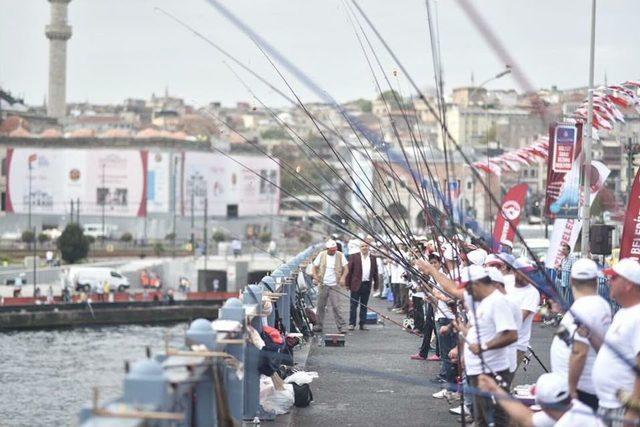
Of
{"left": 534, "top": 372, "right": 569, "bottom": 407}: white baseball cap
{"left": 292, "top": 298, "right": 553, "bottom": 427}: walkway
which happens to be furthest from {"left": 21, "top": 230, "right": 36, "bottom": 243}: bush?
{"left": 534, "top": 372, "right": 569, "bottom": 407}: white baseball cap

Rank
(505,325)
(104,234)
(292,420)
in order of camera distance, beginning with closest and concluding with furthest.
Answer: (505,325) < (292,420) < (104,234)

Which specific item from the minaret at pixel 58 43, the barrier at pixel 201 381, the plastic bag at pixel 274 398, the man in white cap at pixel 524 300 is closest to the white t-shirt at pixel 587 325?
the barrier at pixel 201 381

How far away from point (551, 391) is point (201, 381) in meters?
1.92

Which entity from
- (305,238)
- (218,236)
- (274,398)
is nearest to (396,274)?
(274,398)

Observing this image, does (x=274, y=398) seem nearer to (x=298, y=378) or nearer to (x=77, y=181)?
(x=298, y=378)

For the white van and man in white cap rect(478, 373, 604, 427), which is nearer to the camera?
man in white cap rect(478, 373, 604, 427)

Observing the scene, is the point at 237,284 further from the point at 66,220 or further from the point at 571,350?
the point at 571,350

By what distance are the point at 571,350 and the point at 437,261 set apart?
6627mm

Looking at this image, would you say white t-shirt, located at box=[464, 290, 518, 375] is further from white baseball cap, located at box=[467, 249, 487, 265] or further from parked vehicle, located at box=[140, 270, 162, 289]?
parked vehicle, located at box=[140, 270, 162, 289]

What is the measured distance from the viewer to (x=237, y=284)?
93.3 metres

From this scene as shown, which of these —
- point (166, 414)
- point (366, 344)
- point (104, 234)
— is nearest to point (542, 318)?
point (366, 344)

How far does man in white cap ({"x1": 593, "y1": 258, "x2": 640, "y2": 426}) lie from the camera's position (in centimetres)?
771

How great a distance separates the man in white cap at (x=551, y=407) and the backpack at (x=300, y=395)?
14.4 ft

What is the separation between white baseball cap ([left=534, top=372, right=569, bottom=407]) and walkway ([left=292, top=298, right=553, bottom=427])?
1526mm
